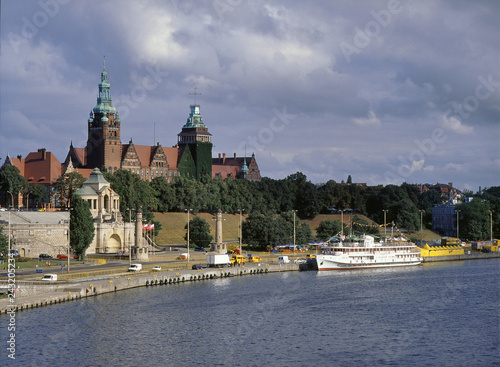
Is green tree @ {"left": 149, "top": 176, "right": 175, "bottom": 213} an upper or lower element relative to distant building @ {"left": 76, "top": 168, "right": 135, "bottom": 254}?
upper

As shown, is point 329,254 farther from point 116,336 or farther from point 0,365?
point 0,365

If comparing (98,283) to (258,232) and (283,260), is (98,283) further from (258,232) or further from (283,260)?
(258,232)

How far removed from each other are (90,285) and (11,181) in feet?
303

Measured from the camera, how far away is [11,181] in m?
179

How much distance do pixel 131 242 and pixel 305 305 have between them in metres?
63.4

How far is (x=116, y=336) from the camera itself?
71938 millimetres

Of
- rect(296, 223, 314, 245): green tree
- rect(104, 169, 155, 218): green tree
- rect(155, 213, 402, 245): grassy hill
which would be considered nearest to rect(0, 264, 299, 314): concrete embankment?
rect(296, 223, 314, 245): green tree

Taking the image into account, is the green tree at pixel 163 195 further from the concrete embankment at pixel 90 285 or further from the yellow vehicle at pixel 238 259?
the concrete embankment at pixel 90 285

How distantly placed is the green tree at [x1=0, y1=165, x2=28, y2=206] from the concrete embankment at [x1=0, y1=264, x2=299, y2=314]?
75892mm

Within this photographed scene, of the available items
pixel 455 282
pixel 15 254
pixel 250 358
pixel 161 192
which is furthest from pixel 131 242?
pixel 250 358

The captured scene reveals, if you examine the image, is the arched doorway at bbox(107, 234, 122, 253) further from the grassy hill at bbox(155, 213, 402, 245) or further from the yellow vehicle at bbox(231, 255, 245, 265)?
the yellow vehicle at bbox(231, 255, 245, 265)

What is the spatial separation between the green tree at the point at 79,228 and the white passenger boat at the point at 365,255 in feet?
125

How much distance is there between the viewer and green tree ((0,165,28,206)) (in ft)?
→ 589

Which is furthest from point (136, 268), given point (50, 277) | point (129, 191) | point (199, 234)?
point (129, 191)
